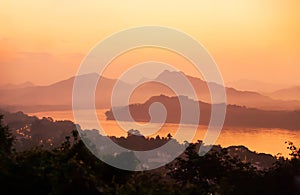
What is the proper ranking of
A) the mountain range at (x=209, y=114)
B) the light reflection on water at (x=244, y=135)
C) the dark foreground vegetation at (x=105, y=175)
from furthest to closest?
the mountain range at (x=209, y=114) → the light reflection on water at (x=244, y=135) → the dark foreground vegetation at (x=105, y=175)

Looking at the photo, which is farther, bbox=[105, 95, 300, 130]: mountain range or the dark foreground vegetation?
bbox=[105, 95, 300, 130]: mountain range

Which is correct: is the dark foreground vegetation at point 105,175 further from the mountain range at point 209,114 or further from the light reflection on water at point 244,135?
the mountain range at point 209,114

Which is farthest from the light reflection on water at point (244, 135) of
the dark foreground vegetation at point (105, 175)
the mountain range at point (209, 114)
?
the dark foreground vegetation at point (105, 175)

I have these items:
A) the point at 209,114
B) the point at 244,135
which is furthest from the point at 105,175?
the point at 209,114

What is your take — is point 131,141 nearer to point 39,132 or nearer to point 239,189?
point 39,132

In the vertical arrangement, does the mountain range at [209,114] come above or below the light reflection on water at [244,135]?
above

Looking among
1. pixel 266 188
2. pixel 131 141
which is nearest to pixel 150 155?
pixel 131 141

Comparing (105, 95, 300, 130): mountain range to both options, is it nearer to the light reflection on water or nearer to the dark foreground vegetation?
the light reflection on water

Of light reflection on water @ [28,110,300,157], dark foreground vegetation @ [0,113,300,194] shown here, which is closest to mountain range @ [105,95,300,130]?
light reflection on water @ [28,110,300,157]

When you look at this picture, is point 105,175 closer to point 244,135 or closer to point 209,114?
point 244,135
